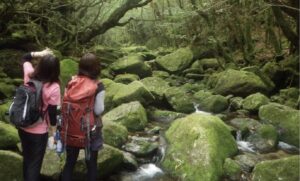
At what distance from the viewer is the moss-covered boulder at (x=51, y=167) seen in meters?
5.44

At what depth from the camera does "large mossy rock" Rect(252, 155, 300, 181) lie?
5.65 m

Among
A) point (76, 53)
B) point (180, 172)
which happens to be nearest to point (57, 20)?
point (76, 53)

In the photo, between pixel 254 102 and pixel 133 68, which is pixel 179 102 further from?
pixel 133 68

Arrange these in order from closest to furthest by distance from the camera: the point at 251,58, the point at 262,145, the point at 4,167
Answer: the point at 4,167, the point at 262,145, the point at 251,58

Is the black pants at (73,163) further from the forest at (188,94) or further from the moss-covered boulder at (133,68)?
the moss-covered boulder at (133,68)

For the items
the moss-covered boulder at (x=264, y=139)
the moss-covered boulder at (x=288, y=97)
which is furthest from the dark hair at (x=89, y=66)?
the moss-covered boulder at (x=288, y=97)

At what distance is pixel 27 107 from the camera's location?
390 cm

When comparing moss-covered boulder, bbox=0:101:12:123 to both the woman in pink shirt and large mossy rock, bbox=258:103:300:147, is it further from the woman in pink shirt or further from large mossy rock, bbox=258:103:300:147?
large mossy rock, bbox=258:103:300:147

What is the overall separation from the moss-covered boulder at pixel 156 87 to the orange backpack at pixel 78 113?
655 centimetres

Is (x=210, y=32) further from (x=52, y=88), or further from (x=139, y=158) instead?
(x=52, y=88)

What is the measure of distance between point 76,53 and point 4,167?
9.77 m

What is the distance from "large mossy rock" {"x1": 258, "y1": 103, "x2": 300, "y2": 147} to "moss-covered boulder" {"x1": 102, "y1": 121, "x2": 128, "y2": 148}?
11.3ft

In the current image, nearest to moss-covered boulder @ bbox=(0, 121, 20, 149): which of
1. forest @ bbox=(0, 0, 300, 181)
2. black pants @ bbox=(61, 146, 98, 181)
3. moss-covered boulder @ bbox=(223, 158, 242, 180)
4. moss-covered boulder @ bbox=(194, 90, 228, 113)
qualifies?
forest @ bbox=(0, 0, 300, 181)

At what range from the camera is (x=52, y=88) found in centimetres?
401
